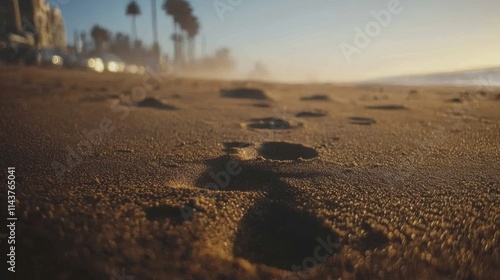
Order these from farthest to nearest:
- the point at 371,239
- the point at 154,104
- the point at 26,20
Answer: the point at 26,20
the point at 154,104
the point at 371,239

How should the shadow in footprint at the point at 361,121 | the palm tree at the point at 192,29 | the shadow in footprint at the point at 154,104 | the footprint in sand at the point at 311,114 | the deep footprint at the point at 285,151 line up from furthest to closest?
the palm tree at the point at 192,29 → the shadow in footprint at the point at 154,104 → the footprint in sand at the point at 311,114 → the shadow in footprint at the point at 361,121 → the deep footprint at the point at 285,151

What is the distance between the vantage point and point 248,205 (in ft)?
3.82

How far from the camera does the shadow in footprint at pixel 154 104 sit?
3.60 meters

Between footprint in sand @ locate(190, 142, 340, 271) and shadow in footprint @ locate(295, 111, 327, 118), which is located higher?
shadow in footprint @ locate(295, 111, 327, 118)

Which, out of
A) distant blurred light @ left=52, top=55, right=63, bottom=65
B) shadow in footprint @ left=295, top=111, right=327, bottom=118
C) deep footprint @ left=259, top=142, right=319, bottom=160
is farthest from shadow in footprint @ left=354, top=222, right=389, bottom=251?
distant blurred light @ left=52, top=55, right=63, bottom=65

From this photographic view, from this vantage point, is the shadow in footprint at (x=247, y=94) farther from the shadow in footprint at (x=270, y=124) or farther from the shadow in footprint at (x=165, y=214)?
the shadow in footprint at (x=165, y=214)

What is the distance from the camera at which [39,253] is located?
849mm

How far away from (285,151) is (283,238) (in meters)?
1.00

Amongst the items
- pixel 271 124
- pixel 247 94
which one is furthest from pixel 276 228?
pixel 247 94

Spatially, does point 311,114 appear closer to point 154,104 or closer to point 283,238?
point 154,104

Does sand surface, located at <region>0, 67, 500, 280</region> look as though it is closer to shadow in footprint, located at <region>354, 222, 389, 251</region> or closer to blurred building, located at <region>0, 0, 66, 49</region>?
shadow in footprint, located at <region>354, 222, 389, 251</region>

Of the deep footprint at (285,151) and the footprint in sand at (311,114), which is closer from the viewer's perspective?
the deep footprint at (285,151)

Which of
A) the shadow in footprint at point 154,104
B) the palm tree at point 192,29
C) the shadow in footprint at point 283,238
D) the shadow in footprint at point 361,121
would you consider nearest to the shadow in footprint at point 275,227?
the shadow in footprint at point 283,238

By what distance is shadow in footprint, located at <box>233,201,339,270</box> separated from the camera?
0.95 metres
